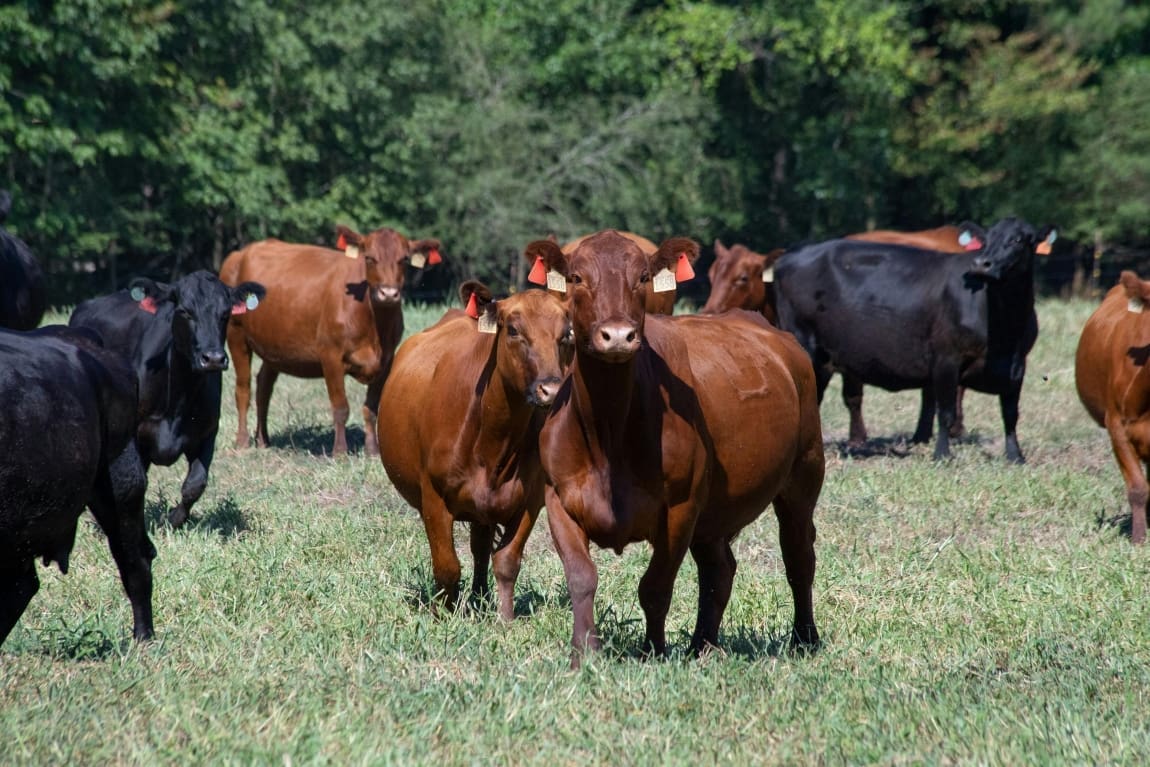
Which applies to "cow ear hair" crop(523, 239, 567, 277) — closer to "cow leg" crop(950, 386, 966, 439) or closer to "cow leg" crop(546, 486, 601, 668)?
"cow leg" crop(546, 486, 601, 668)

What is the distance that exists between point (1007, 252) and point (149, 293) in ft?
23.5

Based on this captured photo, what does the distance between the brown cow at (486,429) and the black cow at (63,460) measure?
4.48 feet

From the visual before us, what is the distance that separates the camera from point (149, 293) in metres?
9.94

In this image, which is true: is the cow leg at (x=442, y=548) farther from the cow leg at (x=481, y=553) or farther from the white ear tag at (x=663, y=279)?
the white ear tag at (x=663, y=279)

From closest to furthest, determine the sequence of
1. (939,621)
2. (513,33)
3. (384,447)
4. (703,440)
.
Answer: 1. (703,440)
2. (939,621)
3. (384,447)
4. (513,33)

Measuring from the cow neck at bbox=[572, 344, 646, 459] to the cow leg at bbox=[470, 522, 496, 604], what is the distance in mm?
1828

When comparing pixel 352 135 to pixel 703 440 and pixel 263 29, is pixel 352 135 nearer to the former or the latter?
pixel 263 29

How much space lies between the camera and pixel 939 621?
7.34m

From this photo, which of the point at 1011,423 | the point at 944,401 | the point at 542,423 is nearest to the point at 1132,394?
the point at 1011,423

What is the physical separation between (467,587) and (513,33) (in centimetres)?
3120

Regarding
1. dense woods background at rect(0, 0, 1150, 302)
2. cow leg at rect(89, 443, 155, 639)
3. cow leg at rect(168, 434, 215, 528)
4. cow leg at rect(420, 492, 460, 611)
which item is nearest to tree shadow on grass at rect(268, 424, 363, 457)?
cow leg at rect(168, 434, 215, 528)

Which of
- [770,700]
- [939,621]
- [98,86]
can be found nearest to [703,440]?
[770,700]

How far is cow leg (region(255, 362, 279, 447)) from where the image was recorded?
13.7m

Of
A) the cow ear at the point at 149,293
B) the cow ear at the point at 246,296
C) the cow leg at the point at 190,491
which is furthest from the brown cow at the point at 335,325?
the cow leg at the point at 190,491
